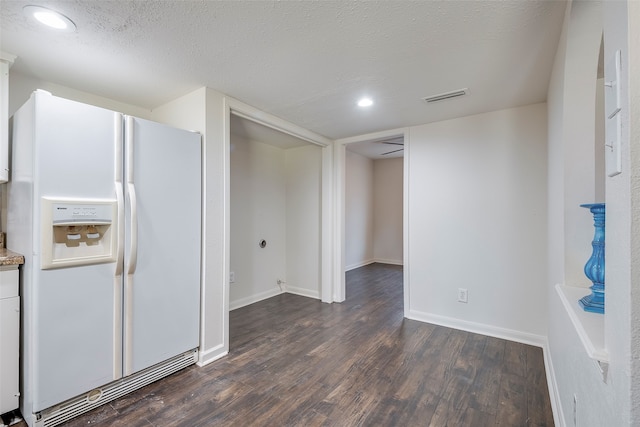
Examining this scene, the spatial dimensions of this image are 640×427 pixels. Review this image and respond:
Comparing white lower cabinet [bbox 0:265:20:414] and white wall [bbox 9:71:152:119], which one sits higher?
white wall [bbox 9:71:152:119]

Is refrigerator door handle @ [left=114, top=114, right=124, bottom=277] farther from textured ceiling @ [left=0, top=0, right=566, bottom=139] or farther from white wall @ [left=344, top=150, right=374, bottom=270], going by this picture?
white wall @ [left=344, top=150, right=374, bottom=270]

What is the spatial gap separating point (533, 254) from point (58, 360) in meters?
3.68

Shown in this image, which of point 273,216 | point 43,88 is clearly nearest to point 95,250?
point 43,88

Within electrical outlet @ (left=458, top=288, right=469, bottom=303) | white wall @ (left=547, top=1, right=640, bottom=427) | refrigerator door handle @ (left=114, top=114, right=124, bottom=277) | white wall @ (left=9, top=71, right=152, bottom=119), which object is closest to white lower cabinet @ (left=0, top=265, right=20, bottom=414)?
refrigerator door handle @ (left=114, top=114, right=124, bottom=277)

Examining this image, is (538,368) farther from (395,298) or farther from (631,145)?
(631,145)

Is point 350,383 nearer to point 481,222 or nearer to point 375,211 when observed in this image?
point 481,222

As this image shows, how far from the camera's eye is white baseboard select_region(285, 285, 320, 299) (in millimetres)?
4180

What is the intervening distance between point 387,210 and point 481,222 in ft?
12.5

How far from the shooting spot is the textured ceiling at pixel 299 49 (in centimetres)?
144

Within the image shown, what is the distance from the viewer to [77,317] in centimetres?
168

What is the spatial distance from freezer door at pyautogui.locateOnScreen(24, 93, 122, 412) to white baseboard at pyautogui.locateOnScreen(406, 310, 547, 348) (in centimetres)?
287

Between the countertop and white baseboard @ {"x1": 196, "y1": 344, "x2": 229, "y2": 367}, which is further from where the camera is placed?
white baseboard @ {"x1": 196, "y1": 344, "x2": 229, "y2": 367}

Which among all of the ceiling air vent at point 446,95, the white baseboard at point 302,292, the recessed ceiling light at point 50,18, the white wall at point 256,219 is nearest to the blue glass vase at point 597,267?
the ceiling air vent at point 446,95

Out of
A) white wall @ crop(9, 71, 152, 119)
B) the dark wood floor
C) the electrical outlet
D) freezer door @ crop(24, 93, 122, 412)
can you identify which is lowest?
the dark wood floor
